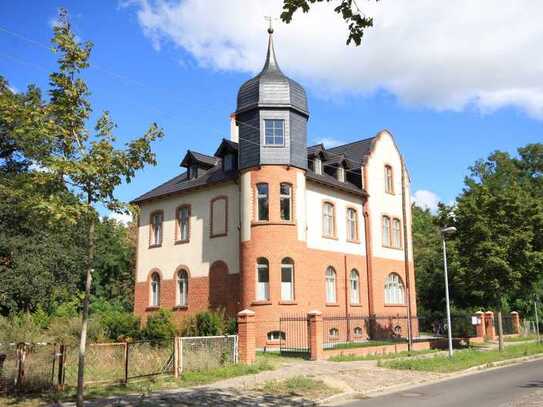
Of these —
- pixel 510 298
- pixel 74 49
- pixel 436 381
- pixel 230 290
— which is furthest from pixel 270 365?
pixel 510 298

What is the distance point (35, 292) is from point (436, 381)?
2630cm

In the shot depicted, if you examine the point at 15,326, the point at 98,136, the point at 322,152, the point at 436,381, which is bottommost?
the point at 436,381

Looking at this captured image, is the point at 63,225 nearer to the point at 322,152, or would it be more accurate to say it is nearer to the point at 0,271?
the point at 322,152

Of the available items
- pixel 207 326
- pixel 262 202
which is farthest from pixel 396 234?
pixel 207 326

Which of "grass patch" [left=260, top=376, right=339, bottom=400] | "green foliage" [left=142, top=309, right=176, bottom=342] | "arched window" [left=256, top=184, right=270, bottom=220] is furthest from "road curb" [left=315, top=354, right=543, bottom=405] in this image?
"arched window" [left=256, top=184, right=270, bottom=220]

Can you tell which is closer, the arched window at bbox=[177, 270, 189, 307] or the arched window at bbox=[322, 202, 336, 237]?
the arched window at bbox=[322, 202, 336, 237]

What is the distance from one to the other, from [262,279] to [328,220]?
5.71 metres

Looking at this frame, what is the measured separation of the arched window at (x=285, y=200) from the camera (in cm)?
2653

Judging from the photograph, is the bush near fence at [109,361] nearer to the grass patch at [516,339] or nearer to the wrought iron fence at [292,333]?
the wrought iron fence at [292,333]

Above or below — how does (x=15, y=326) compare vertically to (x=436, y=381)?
above

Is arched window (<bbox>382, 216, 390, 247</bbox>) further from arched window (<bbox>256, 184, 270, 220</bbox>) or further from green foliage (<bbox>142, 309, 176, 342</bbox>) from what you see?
green foliage (<bbox>142, 309, 176, 342</bbox>)

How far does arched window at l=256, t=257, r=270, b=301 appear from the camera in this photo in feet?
84.5

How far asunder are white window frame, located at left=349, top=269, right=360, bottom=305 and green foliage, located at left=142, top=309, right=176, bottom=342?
1028cm

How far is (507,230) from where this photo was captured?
84.5ft
